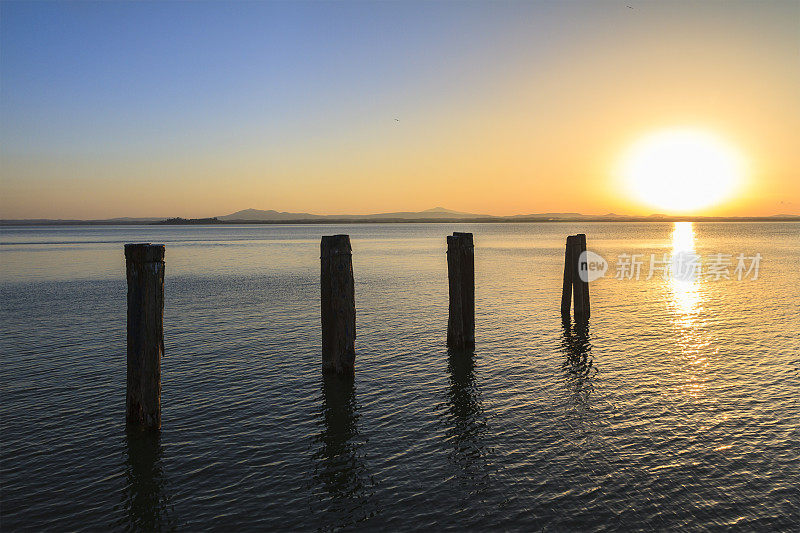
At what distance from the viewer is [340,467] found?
8680mm

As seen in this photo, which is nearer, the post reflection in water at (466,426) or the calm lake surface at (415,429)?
the calm lake surface at (415,429)

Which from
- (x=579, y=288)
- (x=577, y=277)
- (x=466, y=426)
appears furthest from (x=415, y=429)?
(x=577, y=277)

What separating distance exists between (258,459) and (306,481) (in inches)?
43.5

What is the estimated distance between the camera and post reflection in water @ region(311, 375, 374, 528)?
7414 mm

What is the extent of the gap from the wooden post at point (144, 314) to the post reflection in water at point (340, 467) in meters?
3.14

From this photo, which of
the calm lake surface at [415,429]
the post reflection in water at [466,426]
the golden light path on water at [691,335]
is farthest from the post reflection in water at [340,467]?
the golden light path on water at [691,335]

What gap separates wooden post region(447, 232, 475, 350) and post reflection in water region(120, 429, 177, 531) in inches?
A: 331

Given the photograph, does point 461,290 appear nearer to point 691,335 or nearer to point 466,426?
point 466,426

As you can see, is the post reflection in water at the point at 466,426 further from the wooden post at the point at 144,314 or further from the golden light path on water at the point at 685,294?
the golden light path on water at the point at 685,294

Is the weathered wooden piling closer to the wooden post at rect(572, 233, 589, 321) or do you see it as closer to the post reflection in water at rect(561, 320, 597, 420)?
the wooden post at rect(572, 233, 589, 321)

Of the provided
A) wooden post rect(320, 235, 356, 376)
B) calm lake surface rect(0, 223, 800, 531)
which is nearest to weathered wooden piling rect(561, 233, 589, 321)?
calm lake surface rect(0, 223, 800, 531)

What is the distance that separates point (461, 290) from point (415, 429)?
5.88 meters

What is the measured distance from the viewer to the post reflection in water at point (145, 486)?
7.21 m

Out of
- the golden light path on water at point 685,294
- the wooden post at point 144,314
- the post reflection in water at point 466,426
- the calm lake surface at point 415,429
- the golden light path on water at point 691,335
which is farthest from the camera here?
the golden light path on water at point 685,294
